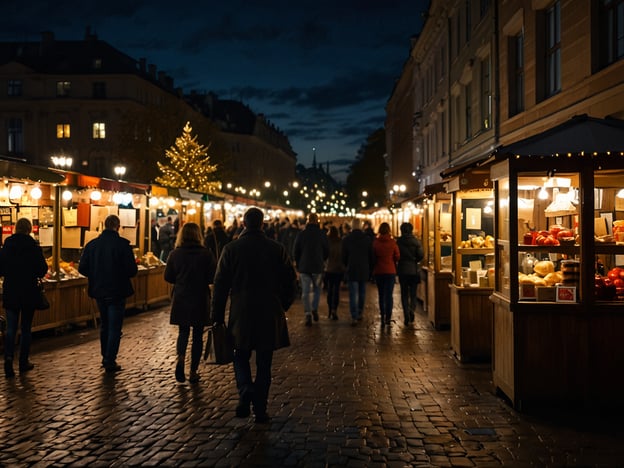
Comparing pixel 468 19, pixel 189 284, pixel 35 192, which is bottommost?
pixel 189 284

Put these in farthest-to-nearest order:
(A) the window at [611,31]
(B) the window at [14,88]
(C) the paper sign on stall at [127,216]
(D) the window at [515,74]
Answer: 1. (B) the window at [14,88]
2. (D) the window at [515,74]
3. (C) the paper sign on stall at [127,216]
4. (A) the window at [611,31]

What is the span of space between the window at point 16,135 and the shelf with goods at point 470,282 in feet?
201

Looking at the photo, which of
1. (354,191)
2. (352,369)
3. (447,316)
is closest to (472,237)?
(447,316)

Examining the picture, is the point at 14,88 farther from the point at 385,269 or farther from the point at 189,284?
the point at 189,284

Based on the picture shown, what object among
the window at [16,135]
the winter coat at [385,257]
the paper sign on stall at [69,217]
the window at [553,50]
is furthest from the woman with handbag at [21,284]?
the window at [16,135]

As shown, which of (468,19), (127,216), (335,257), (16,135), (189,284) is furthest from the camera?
(16,135)

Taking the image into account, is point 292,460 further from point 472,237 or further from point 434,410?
point 472,237

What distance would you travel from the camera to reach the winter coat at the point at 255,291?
6812 mm

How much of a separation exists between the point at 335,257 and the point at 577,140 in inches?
338

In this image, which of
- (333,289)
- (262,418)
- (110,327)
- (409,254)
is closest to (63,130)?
(333,289)

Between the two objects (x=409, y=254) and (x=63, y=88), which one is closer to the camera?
(x=409, y=254)

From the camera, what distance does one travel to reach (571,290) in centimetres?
736

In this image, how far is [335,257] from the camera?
15.6m

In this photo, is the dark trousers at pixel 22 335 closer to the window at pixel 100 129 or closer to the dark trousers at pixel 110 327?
the dark trousers at pixel 110 327
